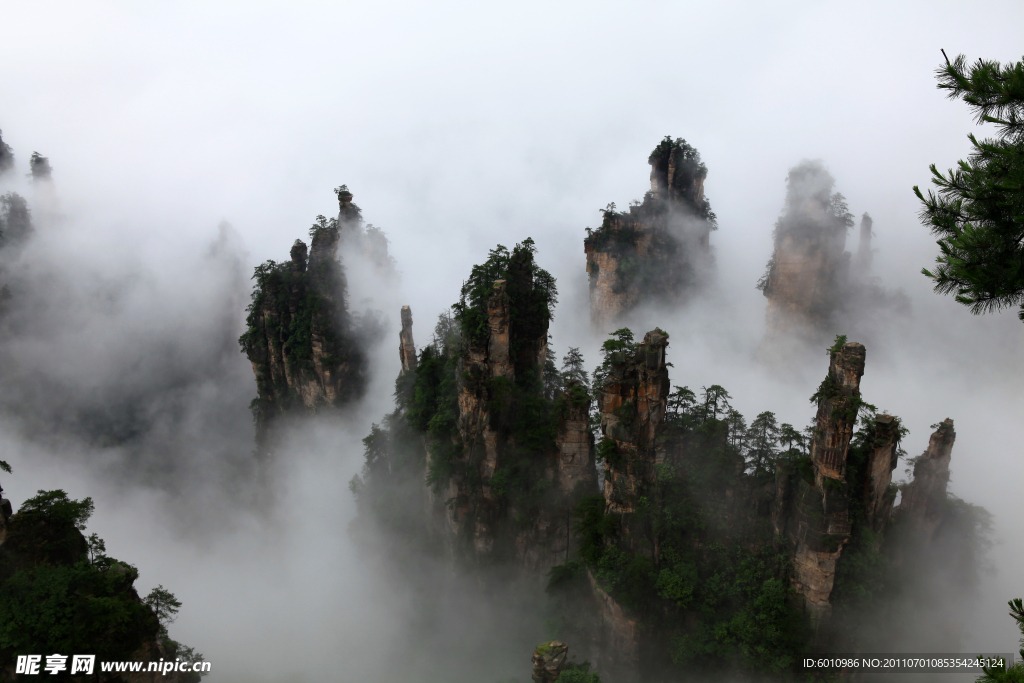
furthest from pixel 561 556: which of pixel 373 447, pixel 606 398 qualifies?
pixel 373 447

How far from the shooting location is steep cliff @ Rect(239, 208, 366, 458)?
60.7m

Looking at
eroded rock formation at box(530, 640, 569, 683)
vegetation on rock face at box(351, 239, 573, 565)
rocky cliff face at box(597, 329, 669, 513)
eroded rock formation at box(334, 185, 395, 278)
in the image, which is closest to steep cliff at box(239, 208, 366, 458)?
eroded rock formation at box(334, 185, 395, 278)

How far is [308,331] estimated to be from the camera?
60.7m

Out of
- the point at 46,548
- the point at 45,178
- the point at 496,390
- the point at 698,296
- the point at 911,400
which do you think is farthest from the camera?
the point at 45,178

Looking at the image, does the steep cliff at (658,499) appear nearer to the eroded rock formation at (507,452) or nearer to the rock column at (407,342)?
the eroded rock formation at (507,452)

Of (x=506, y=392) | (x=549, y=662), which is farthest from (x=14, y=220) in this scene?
(x=549, y=662)

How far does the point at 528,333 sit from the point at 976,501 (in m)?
36.8

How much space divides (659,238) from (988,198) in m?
52.4

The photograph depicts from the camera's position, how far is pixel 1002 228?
13109mm

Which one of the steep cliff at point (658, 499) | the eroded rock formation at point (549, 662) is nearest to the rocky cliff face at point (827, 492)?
the steep cliff at point (658, 499)

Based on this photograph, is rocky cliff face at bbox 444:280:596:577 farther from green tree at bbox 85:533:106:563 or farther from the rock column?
green tree at bbox 85:533:106:563

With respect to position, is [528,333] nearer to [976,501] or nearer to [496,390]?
[496,390]

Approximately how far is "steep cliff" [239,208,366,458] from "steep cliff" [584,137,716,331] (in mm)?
28584

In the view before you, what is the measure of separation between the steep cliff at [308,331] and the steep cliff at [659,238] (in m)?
28.6
